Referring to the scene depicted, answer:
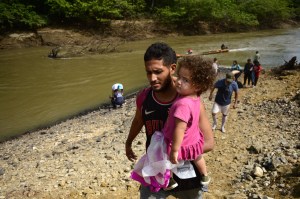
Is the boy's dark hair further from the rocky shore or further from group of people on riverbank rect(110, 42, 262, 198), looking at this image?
the rocky shore

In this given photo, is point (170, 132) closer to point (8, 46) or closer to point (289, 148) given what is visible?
point (289, 148)

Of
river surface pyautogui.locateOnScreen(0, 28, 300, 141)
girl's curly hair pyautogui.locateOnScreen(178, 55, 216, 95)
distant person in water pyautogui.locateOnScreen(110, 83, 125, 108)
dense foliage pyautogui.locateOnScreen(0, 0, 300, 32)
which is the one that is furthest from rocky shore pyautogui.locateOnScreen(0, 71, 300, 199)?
dense foliage pyautogui.locateOnScreen(0, 0, 300, 32)

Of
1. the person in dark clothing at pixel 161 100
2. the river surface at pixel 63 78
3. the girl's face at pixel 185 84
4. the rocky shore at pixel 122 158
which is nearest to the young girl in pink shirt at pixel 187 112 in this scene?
the girl's face at pixel 185 84

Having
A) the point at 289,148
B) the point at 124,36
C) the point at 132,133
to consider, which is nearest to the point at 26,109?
the point at 289,148

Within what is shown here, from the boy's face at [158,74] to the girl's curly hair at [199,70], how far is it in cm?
14

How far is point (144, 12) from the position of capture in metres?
44.1

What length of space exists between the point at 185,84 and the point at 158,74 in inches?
10.3

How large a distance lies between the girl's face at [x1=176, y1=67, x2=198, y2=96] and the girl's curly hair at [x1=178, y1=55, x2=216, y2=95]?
0.10 feet

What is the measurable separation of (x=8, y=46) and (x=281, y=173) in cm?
3176

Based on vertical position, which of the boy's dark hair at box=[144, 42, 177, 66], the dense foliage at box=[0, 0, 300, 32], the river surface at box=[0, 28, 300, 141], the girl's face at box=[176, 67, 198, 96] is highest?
the dense foliage at box=[0, 0, 300, 32]

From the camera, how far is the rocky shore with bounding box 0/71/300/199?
18.7 feet

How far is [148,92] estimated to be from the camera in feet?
9.42

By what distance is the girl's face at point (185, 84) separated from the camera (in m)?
2.59

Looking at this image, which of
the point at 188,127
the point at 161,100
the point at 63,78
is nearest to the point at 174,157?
the point at 188,127
